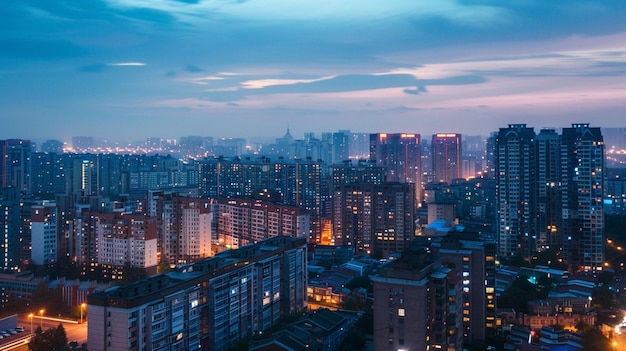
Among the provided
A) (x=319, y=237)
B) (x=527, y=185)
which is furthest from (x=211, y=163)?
(x=527, y=185)

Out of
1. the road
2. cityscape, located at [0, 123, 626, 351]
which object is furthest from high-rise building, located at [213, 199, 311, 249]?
the road

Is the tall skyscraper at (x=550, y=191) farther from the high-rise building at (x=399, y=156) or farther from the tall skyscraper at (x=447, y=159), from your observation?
the tall skyscraper at (x=447, y=159)

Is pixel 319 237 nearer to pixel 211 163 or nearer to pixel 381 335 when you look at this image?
pixel 211 163

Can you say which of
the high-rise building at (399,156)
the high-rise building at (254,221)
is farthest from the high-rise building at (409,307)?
the high-rise building at (399,156)

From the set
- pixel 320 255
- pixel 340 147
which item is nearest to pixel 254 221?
pixel 320 255

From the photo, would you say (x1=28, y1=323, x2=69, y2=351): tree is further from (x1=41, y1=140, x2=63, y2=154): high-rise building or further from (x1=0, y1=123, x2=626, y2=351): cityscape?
(x1=41, y1=140, x2=63, y2=154): high-rise building

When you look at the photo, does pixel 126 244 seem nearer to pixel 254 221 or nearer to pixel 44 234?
pixel 44 234
